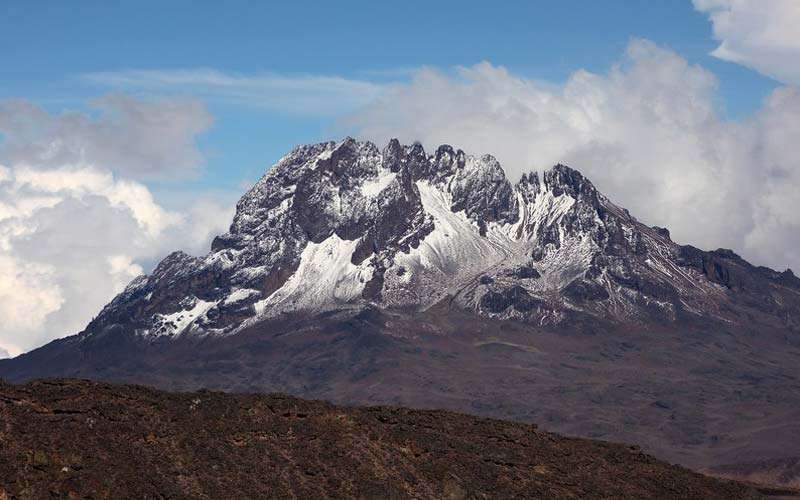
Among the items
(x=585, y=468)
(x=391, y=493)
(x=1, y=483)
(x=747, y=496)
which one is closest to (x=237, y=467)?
(x=391, y=493)

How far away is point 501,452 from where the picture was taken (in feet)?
472

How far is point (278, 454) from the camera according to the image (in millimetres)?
135875

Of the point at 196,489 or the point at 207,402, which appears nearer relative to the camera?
the point at 196,489

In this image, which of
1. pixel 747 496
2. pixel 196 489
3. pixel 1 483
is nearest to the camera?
pixel 1 483

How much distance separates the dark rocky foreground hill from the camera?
12550 cm

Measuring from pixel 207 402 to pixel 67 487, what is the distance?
78.2 feet

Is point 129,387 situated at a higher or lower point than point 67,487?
higher

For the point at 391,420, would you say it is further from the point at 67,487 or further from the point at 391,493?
the point at 67,487

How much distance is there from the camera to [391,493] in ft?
434

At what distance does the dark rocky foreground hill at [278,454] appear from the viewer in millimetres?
125500

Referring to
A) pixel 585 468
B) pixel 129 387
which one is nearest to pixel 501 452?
pixel 585 468

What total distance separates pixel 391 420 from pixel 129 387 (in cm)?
2634

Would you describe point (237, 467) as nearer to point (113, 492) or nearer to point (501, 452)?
point (113, 492)

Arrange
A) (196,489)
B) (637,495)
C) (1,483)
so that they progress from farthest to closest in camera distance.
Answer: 1. (637,495)
2. (196,489)
3. (1,483)
